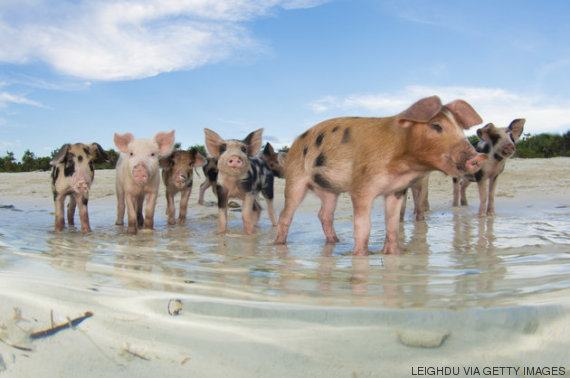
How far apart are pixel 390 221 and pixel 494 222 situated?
12.1ft

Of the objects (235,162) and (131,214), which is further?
(131,214)

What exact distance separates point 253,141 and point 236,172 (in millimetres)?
687

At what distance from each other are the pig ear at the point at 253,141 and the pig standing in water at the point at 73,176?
239cm

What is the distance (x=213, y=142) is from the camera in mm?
7199

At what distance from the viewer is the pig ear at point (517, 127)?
943cm

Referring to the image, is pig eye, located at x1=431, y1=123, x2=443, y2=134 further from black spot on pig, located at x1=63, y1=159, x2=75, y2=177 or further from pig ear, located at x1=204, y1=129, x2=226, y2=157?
black spot on pig, located at x1=63, y1=159, x2=75, y2=177

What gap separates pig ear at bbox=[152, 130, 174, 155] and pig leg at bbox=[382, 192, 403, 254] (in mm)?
3849

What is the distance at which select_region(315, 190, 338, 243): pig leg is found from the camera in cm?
593

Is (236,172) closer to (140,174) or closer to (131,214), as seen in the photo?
(140,174)

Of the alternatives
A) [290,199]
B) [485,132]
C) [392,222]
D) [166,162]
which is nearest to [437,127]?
[392,222]

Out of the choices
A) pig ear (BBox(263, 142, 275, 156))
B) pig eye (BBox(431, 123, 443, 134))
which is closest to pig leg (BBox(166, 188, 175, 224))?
pig ear (BBox(263, 142, 275, 156))

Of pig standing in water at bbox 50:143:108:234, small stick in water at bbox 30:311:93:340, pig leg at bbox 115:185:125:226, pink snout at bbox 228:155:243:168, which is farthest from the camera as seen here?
pig leg at bbox 115:185:125:226

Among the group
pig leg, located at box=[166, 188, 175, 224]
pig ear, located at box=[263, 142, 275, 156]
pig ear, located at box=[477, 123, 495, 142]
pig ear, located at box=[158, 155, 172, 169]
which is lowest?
pig leg, located at box=[166, 188, 175, 224]

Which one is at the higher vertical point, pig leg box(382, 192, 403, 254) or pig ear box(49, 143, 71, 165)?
pig ear box(49, 143, 71, 165)
